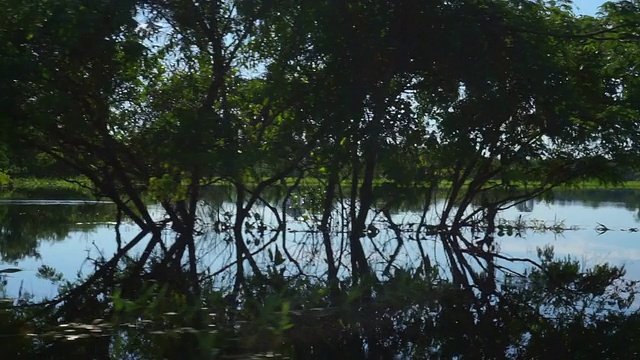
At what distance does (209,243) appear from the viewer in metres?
18.6

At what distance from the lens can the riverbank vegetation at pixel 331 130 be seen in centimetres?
967

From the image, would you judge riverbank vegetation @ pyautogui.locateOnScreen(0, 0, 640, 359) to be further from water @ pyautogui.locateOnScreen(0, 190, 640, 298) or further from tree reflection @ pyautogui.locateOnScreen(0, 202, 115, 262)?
tree reflection @ pyautogui.locateOnScreen(0, 202, 115, 262)

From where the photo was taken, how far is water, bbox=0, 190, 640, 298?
14.1 m

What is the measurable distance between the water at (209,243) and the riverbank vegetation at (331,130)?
351 millimetres

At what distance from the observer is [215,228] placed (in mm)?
21719

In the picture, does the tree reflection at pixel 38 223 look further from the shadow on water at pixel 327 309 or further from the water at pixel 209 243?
the shadow on water at pixel 327 309

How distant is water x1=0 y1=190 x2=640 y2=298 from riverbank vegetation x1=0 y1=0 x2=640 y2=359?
13.8 inches

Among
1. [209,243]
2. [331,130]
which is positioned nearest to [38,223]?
[209,243]

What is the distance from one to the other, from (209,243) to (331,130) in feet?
18.7

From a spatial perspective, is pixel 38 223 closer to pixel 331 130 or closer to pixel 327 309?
pixel 331 130

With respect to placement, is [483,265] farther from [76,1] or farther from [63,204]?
[63,204]

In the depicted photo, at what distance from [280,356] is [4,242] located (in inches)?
453

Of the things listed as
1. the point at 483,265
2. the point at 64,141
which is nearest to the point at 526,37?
the point at 483,265

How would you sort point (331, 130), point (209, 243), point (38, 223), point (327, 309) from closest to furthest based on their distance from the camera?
point (327, 309) → point (331, 130) → point (209, 243) → point (38, 223)
